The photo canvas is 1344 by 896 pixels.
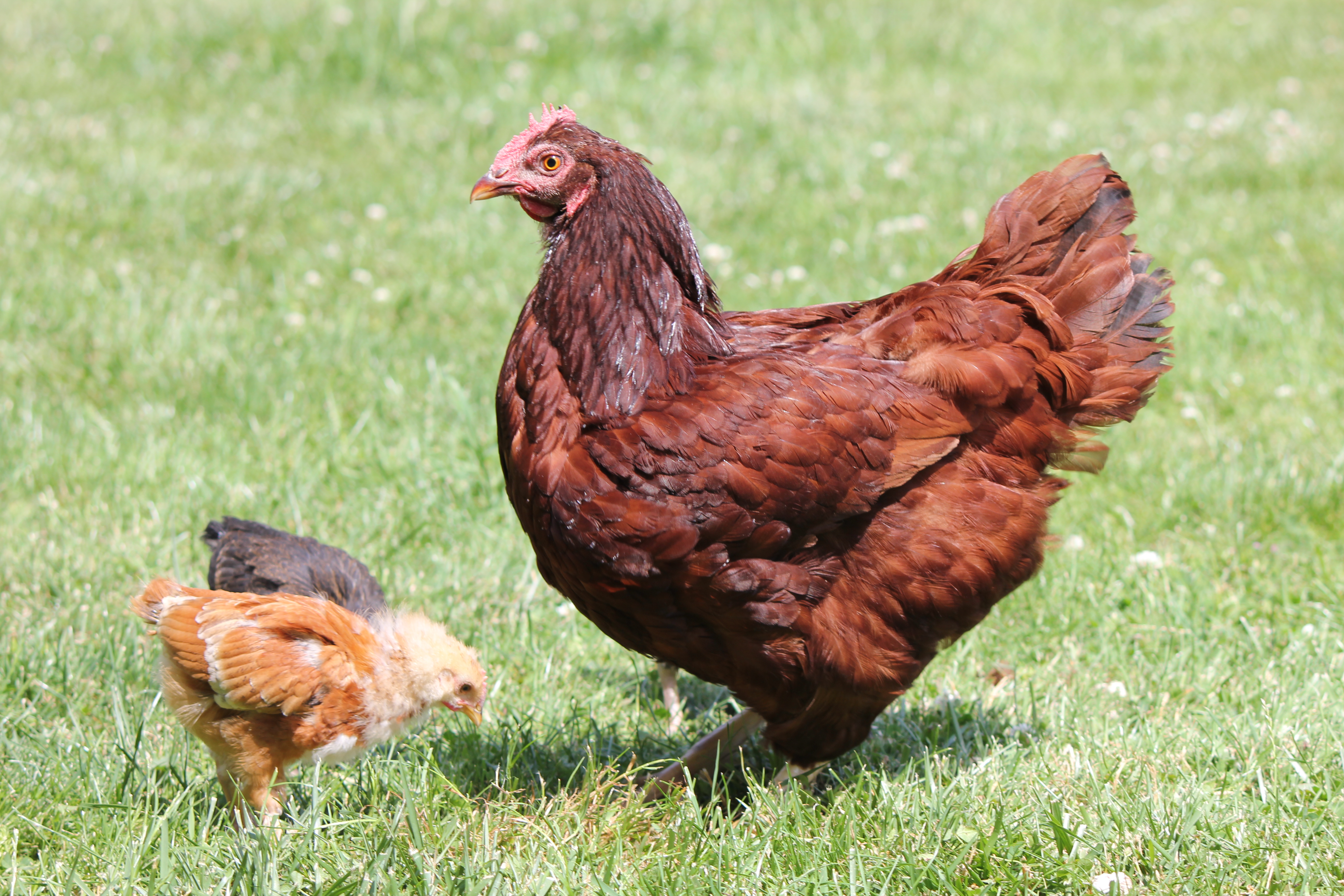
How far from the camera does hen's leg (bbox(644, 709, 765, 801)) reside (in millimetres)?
3389

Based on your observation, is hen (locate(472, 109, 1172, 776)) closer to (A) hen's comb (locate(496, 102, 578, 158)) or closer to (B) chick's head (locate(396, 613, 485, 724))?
(A) hen's comb (locate(496, 102, 578, 158))

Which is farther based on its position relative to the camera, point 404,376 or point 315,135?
point 315,135

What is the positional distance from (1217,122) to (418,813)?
8045 millimetres

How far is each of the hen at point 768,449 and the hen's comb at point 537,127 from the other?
2 centimetres

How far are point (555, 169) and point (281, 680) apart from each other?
1442 mm

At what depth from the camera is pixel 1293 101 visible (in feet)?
30.3

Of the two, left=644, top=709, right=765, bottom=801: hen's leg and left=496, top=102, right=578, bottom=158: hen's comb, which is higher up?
left=496, top=102, right=578, bottom=158: hen's comb

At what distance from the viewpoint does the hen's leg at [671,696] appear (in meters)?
3.77

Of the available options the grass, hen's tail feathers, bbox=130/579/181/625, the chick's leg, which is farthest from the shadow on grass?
hen's tail feathers, bbox=130/579/181/625

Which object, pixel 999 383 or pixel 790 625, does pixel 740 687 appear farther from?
pixel 999 383

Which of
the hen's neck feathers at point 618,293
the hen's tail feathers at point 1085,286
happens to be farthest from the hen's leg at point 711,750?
the hen's tail feathers at point 1085,286

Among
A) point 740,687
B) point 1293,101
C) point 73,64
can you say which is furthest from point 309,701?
point 1293,101

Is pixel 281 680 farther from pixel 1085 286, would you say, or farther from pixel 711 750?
pixel 1085 286

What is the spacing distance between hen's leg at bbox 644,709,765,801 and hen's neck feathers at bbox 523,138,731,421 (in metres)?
0.99
